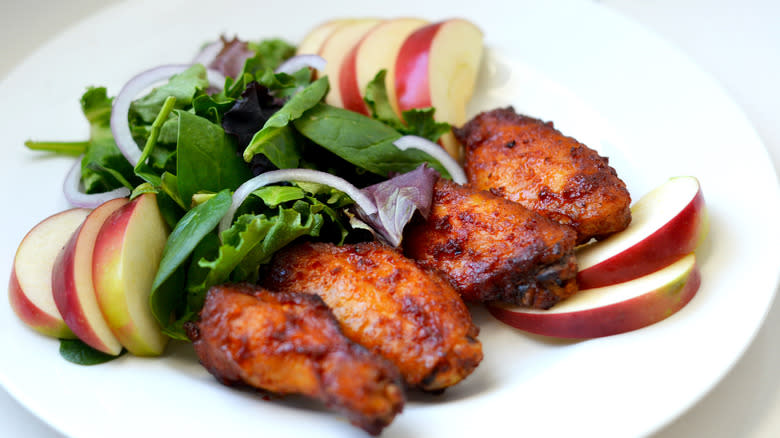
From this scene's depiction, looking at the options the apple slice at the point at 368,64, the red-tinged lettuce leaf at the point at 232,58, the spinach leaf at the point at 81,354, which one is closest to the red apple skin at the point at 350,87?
the apple slice at the point at 368,64

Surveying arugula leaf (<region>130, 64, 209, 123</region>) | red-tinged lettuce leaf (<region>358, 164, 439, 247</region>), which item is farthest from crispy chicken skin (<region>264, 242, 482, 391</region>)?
arugula leaf (<region>130, 64, 209, 123</region>)

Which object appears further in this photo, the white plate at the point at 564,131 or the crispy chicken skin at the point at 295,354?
the white plate at the point at 564,131

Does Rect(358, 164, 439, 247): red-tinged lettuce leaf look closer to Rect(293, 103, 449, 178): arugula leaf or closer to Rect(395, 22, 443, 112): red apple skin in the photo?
Rect(293, 103, 449, 178): arugula leaf

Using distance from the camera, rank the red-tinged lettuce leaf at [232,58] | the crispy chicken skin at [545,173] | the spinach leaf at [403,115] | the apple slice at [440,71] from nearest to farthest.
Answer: the crispy chicken skin at [545,173]
the spinach leaf at [403,115]
the apple slice at [440,71]
the red-tinged lettuce leaf at [232,58]

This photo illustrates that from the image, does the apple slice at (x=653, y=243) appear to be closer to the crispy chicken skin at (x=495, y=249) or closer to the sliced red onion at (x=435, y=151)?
the crispy chicken skin at (x=495, y=249)

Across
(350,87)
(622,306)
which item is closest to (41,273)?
(350,87)

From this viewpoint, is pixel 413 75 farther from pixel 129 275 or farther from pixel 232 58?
pixel 129 275
